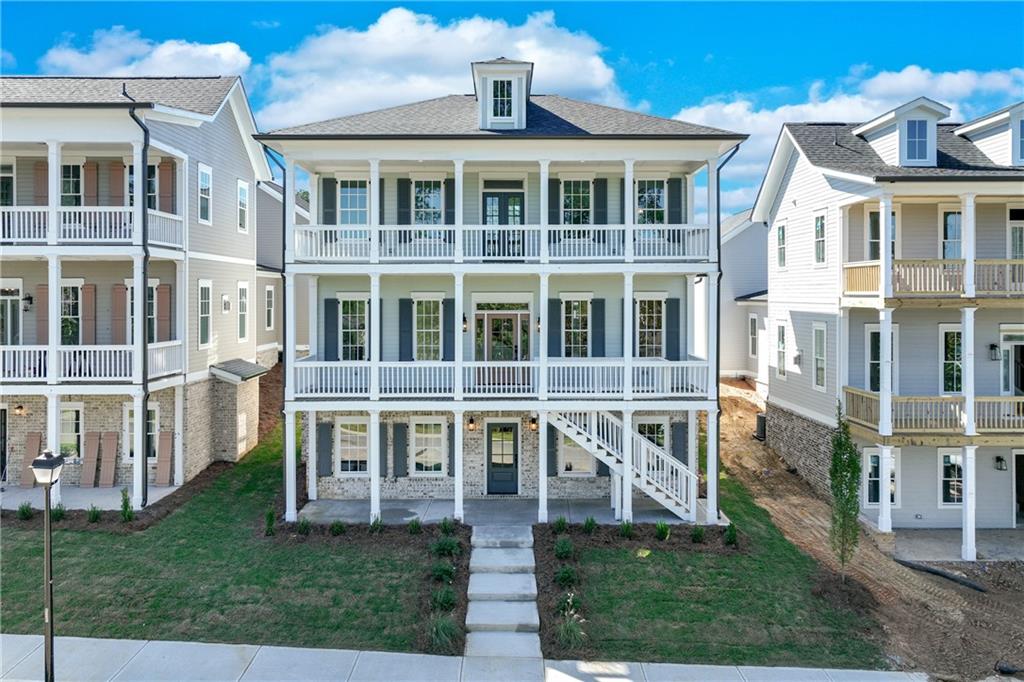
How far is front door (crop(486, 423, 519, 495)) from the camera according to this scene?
1728 cm

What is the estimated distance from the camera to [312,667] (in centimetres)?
1010

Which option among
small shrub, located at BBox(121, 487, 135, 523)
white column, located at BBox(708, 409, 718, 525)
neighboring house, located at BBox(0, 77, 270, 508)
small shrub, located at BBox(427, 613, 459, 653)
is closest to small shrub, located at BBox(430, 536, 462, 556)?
small shrub, located at BBox(427, 613, 459, 653)

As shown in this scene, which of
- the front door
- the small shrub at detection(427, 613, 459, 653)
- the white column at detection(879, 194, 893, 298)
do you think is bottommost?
the small shrub at detection(427, 613, 459, 653)

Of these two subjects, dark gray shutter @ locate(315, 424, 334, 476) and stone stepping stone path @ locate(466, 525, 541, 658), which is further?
dark gray shutter @ locate(315, 424, 334, 476)

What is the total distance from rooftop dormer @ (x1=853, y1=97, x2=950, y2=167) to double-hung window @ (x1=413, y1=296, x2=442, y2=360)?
1244cm

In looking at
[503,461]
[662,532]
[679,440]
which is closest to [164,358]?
[503,461]

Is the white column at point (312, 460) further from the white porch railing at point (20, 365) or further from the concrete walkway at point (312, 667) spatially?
the concrete walkway at point (312, 667)

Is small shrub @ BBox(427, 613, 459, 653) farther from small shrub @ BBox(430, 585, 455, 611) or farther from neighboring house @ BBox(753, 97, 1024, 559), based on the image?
neighboring house @ BBox(753, 97, 1024, 559)

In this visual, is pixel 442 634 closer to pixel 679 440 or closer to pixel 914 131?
pixel 679 440

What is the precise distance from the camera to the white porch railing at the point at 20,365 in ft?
51.8

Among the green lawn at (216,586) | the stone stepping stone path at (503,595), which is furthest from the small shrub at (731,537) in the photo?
the green lawn at (216,586)

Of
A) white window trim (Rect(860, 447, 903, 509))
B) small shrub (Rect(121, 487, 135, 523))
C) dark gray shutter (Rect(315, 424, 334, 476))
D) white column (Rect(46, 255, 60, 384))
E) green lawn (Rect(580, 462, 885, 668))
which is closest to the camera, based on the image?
green lawn (Rect(580, 462, 885, 668))

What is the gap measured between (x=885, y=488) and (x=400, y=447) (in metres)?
11.6

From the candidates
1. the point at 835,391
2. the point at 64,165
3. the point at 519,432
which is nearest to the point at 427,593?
the point at 519,432
